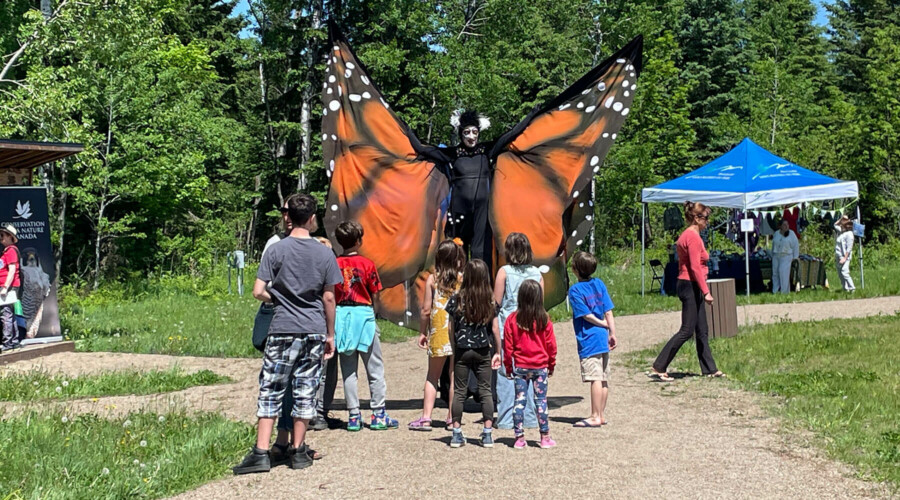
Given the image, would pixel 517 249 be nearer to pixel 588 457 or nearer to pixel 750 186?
pixel 588 457

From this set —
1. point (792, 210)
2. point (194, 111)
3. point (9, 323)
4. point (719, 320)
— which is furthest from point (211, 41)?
point (719, 320)

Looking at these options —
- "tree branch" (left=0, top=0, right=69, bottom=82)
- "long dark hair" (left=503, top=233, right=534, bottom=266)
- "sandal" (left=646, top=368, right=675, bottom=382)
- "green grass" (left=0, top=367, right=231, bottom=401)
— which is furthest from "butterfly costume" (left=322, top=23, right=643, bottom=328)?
"tree branch" (left=0, top=0, right=69, bottom=82)

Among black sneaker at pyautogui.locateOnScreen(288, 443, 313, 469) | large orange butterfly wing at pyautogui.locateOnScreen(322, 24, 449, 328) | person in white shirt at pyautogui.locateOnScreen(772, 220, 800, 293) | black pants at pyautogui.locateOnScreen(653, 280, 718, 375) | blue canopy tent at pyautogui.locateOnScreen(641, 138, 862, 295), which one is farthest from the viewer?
person in white shirt at pyautogui.locateOnScreen(772, 220, 800, 293)

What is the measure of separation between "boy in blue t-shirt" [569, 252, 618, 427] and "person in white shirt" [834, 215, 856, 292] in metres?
13.7

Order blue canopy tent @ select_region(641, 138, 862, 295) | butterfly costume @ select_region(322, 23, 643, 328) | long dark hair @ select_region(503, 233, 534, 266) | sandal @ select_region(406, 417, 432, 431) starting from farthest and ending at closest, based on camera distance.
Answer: blue canopy tent @ select_region(641, 138, 862, 295)
butterfly costume @ select_region(322, 23, 643, 328)
sandal @ select_region(406, 417, 432, 431)
long dark hair @ select_region(503, 233, 534, 266)

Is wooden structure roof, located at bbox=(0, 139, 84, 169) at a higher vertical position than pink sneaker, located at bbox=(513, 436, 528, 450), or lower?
higher

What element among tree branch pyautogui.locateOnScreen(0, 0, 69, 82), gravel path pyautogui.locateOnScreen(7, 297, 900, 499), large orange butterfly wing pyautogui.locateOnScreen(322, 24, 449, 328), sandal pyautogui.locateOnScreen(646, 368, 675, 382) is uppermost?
tree branch pyautogui.locateOnScreen(0, 0, 69, 82)

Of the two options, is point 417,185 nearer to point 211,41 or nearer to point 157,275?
point 157,275

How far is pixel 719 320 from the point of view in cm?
1298

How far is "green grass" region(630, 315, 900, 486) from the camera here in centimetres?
679

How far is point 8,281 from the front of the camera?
1269 centimetres

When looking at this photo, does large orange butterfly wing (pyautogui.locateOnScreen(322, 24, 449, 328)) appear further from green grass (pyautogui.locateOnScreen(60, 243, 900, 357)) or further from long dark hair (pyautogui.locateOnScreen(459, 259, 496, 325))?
green grass (pyautogui.locateOnScreen(60, 243, 900, 357))

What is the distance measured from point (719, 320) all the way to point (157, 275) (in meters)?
21.0

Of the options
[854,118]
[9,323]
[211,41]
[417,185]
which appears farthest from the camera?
[854,118]
